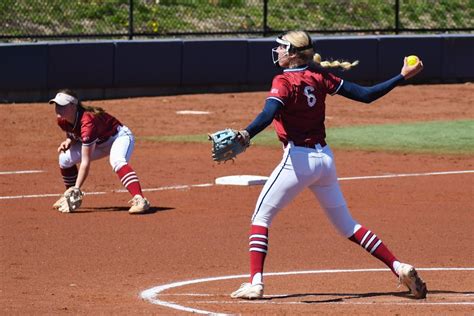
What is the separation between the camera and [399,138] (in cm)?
1834

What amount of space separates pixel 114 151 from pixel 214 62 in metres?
11.3

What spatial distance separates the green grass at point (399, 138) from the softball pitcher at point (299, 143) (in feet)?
28.8

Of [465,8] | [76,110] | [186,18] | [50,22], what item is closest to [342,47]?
[186,18]

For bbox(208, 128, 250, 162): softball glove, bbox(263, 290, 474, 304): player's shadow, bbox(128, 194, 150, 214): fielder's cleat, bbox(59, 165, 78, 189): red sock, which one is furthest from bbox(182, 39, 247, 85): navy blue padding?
bbox(208, 128, 250, 162): softball glove

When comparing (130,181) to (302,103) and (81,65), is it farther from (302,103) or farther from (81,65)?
(81,65)

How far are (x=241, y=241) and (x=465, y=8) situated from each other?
73.0 ft

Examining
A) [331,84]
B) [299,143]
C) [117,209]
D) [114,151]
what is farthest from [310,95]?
[117,209]

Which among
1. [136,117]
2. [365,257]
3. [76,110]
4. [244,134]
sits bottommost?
[136,117]

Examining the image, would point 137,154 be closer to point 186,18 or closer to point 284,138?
point 284,138

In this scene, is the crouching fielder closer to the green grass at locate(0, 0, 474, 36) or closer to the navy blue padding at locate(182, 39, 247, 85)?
the navy blue padding at locate(182, 39, 247, 85)

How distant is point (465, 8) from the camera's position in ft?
104

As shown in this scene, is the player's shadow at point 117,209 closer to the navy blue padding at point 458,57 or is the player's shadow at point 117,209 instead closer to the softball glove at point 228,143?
the softball glove at point 228,143

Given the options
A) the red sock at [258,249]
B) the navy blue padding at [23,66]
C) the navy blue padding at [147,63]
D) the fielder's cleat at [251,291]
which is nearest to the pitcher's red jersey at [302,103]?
the red sock at [258,249]

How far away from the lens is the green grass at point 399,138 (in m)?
17.4
